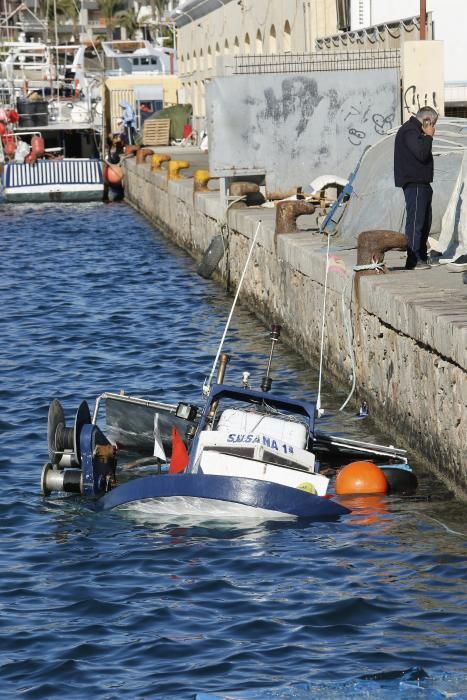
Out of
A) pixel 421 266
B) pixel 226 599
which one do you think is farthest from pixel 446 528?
pixel 421 266

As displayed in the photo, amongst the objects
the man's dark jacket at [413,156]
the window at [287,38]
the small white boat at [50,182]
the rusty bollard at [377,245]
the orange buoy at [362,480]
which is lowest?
the orange buoy at [362,480]

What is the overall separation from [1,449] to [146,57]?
6947 cm

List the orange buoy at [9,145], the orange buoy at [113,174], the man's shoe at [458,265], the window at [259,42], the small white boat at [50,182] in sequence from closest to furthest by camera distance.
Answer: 1. the man's shoe at [458,265]
2. the small white boat at [50,182]
3. the orange buoy at [113,174]
4. the window at [259,42]
5. the orange buoy at [9,145]

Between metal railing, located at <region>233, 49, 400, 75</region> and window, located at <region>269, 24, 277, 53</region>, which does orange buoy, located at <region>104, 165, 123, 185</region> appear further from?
metal railing, located at <region>233, 49, 400, 75</region>

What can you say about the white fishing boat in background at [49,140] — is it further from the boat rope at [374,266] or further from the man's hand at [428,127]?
the boat rope at [374,266]

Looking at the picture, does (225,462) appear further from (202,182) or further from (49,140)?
(49,140)

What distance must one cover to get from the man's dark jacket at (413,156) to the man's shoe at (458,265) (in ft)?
2.91

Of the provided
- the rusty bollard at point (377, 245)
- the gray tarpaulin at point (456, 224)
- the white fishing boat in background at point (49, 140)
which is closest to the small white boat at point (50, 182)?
the white fishing boat in background at point (49, 140)

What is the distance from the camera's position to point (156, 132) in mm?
53344

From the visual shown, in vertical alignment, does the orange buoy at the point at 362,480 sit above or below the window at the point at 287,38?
below

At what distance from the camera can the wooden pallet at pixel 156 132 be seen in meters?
53.2

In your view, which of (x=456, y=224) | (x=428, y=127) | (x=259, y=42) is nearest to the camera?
(x=428, y=127)

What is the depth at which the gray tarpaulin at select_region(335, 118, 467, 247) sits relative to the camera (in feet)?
58.0

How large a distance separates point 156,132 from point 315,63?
1136 inches
